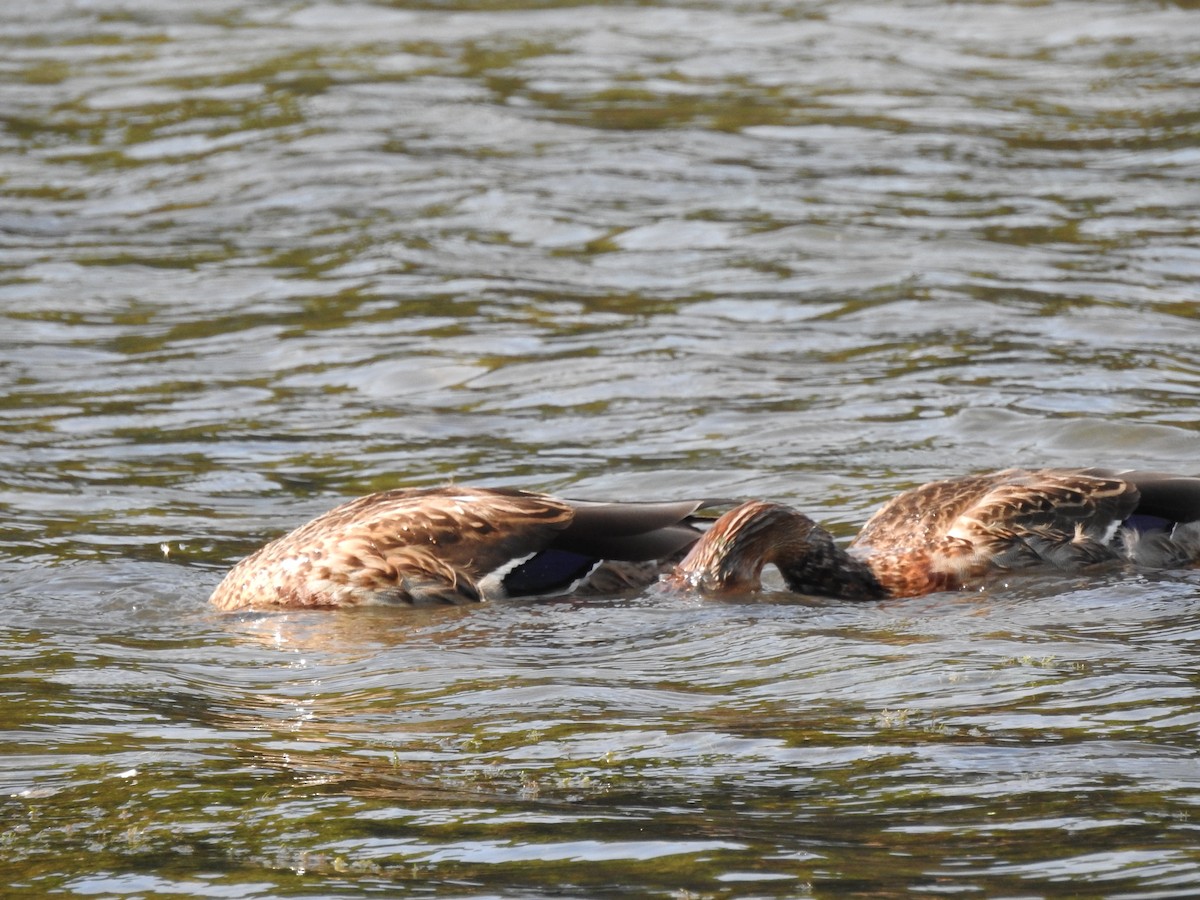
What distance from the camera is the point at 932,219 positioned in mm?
16266

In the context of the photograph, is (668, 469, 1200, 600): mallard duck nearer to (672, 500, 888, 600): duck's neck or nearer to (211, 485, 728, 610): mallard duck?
(672, 500, 888, 600): duck's neck

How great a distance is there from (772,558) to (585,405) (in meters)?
3.77

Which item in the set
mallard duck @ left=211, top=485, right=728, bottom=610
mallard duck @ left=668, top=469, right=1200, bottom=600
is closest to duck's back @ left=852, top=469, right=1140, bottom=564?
mallard duck @ left=668, top=469, right=1200, bottom=600

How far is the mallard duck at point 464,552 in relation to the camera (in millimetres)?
9320

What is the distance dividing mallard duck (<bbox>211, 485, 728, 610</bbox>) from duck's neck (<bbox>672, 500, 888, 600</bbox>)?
199 mm

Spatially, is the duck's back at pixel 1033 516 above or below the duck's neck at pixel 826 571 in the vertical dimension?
above

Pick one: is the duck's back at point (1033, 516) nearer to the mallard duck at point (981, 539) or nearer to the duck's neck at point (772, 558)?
the mallard duck at point (981, 539)

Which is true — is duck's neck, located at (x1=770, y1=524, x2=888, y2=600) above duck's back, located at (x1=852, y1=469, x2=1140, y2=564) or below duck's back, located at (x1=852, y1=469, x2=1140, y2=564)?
below

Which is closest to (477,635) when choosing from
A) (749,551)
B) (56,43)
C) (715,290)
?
(749,551)

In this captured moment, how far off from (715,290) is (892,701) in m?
8.23

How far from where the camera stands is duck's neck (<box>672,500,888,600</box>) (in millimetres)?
9156

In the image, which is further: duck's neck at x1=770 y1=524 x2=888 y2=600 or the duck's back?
duck's neck at x1=770 y1=524 x2=888 y2=600

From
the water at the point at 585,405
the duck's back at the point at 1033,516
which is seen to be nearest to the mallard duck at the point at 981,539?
the duck's back at the point at 1033,516

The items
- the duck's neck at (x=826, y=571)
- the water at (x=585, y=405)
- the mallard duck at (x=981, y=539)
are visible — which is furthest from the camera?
the duck's neck at (x=826, y=571)
